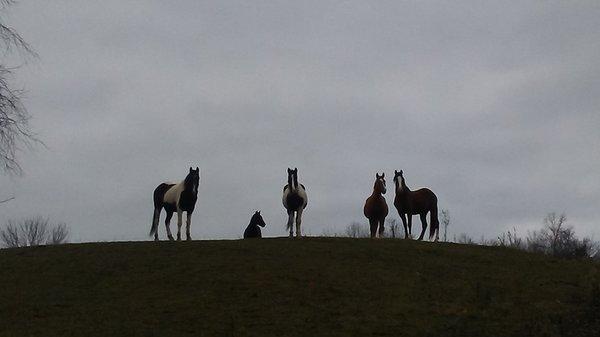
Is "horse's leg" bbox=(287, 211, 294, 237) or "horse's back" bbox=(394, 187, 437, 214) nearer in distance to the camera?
"horse's leg" bbox=(287, 211, 294, 237)

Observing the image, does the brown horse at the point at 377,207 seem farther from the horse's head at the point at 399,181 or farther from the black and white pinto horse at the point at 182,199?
the black and white pinto horse at the point at 182,199

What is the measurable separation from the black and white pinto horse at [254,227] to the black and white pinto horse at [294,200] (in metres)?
2.41

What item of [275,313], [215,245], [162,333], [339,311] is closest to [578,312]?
[339,311]

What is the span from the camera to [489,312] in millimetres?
14594

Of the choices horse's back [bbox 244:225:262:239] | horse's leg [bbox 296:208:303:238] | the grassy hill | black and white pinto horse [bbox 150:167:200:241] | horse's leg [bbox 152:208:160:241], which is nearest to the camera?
the grassy hill

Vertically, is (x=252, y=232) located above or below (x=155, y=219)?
below

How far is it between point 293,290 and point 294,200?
7630 mm

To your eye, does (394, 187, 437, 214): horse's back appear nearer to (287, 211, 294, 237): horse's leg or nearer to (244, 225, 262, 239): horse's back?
(287, 211, 294, 237): horse's leg

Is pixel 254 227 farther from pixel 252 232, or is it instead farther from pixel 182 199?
pixel 182 199

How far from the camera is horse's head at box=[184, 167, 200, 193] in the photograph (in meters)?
22.7

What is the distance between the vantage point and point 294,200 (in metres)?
23.4

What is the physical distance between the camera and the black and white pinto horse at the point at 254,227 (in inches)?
1022

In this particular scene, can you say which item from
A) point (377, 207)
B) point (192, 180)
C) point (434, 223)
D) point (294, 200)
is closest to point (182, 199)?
point (192, 180)

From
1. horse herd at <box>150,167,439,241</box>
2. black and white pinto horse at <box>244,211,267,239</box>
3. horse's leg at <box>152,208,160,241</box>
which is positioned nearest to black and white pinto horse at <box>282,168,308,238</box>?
horse herd at <box>150,167,439,241</box>
